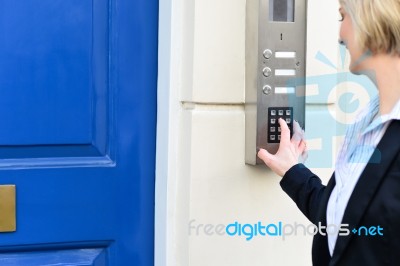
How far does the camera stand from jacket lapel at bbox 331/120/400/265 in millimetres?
1730

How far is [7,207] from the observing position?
91.7 inches

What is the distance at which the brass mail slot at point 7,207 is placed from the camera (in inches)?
91.5

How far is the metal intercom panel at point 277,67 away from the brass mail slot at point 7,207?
74cm

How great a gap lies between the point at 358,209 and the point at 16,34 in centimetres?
115

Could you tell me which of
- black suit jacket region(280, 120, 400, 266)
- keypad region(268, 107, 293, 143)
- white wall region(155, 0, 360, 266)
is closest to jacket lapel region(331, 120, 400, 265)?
black suit jacket region(280, 120, 400, 266)

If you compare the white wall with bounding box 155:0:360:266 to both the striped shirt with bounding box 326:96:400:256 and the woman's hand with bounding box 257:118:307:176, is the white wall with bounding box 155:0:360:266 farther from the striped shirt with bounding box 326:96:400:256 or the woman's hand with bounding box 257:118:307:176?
the striped shirt with bounding box 326:96:400:256

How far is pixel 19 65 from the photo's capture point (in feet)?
7.59

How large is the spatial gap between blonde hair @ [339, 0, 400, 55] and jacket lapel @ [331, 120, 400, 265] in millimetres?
177

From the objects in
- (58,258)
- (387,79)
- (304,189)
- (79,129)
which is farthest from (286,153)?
(58,258)

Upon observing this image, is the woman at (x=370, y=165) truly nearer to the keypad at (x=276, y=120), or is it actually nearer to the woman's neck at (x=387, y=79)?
the woman's neck at (x=387, y=79)

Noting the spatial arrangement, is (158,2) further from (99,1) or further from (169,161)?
(169,161)

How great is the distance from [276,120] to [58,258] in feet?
2.59

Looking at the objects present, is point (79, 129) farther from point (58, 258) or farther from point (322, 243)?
point (322, 243)

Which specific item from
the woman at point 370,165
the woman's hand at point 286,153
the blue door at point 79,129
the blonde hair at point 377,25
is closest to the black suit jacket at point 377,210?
→ the woman at point 370,165
